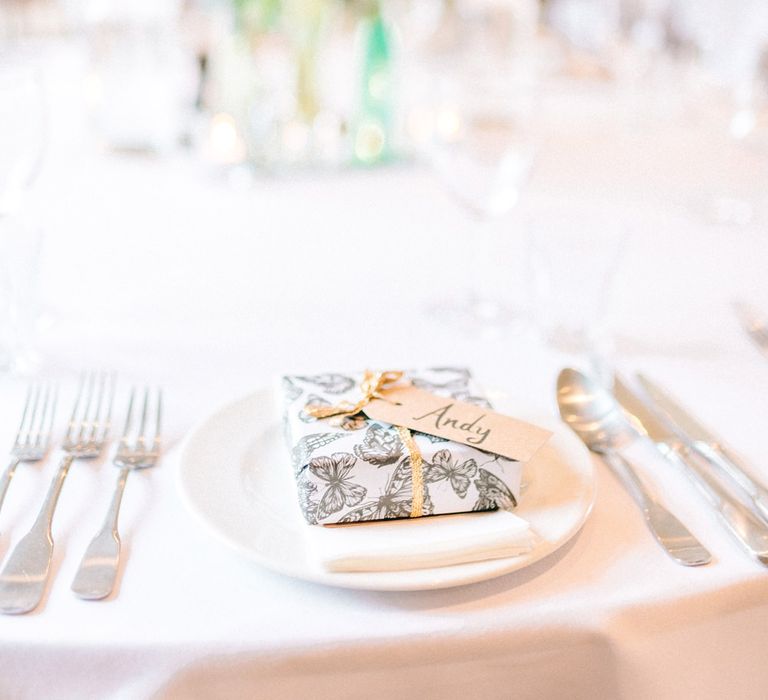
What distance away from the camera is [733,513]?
682 mm

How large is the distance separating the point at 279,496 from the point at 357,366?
0.31 meters

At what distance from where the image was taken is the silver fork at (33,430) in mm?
711

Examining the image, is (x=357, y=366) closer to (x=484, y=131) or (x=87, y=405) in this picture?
(x=87, y=405)

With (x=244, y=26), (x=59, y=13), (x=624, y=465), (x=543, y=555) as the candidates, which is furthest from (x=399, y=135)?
(x=59, y=13)

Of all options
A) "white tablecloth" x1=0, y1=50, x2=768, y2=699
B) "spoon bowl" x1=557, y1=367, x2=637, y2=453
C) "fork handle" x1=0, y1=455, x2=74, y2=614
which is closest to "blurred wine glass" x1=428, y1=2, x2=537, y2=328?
"white tablecloth" x1=0, y1=50, x2=768, y2=699

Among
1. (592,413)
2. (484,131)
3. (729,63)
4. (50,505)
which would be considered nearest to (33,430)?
(50,505)

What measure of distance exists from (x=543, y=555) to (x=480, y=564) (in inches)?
1.7

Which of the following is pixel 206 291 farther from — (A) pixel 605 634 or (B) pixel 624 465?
(A) pixel 605 634

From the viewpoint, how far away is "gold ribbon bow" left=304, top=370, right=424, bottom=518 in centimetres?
62

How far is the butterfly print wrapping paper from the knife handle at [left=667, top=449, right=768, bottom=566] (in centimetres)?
17

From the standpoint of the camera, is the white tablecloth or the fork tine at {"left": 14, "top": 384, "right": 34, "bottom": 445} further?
the fork tine at {"left": 14, "top": 384, "right": 34, "bottom": 445}

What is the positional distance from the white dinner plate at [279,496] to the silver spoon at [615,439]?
0.14ft

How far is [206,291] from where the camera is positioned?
1.14 meters

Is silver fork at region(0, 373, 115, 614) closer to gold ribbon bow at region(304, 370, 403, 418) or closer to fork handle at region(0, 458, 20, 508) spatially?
fork handle at region(0, 458, 20, 508)
